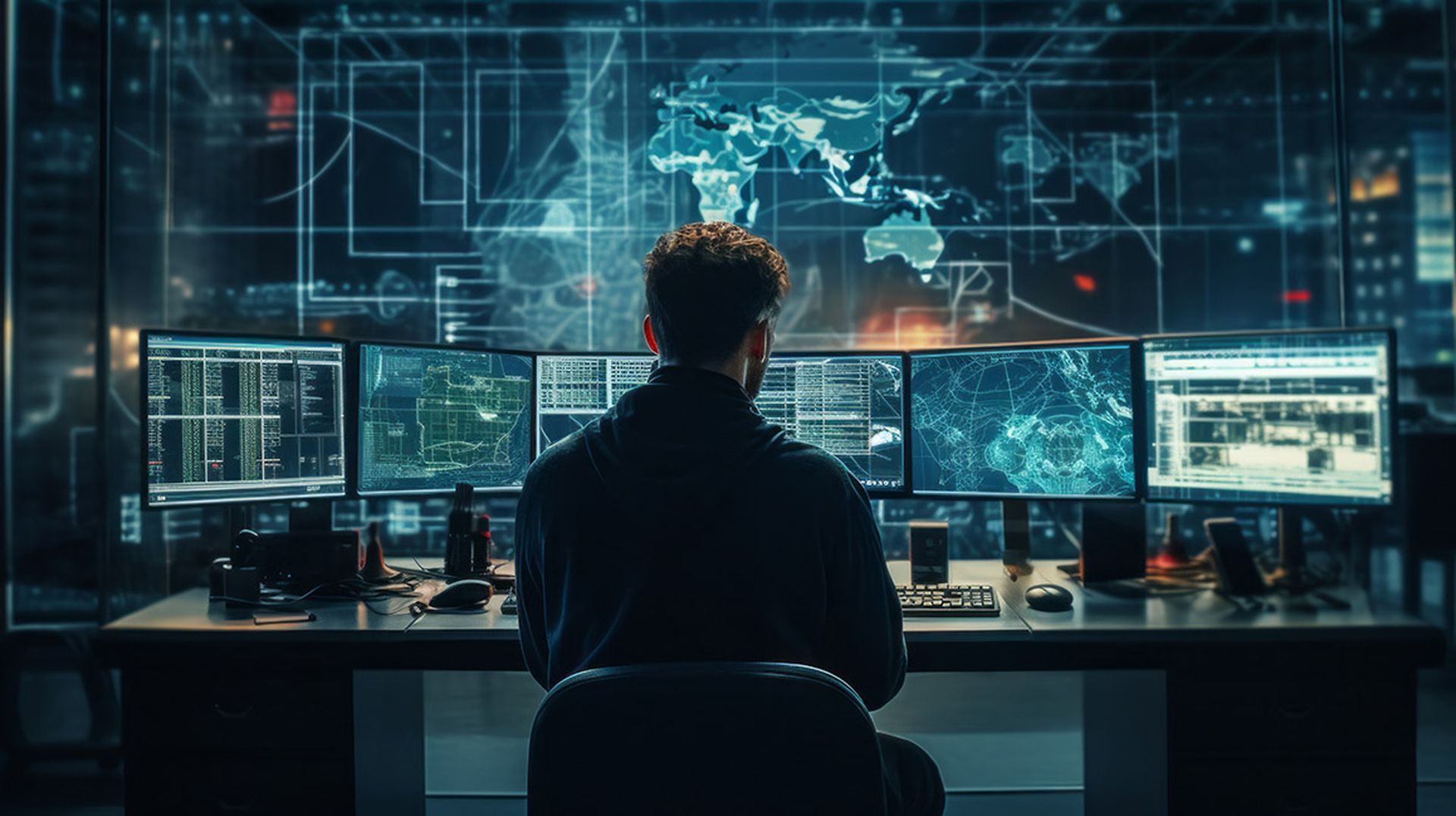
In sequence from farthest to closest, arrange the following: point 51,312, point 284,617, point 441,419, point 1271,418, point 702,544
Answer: point 51,312 → point 441,419 → point 1271,418 → point 284,617 → point 702,544

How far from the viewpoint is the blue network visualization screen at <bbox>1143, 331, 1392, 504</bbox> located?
180cm

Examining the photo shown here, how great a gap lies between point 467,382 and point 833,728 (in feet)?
5.00

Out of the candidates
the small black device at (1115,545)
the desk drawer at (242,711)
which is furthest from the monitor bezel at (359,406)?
the small black device at (1115,545)

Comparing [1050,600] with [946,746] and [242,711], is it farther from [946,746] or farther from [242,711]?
[242,711]

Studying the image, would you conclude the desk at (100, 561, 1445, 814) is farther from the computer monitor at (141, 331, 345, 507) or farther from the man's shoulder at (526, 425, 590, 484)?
the man's shoulder at (526, 425, 590, 484)

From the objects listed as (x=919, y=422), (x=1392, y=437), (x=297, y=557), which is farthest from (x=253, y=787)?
(x=1392, y=437)

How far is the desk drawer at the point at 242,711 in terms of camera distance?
5.46 ft

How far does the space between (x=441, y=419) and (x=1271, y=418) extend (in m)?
1.95

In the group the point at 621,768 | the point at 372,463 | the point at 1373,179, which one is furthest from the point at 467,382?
the point at 1373,179

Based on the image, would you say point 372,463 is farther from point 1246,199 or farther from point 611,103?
point 1246,199

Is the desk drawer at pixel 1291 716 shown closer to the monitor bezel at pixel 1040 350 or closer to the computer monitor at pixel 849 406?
the monitor bezel at pixel 1040 350

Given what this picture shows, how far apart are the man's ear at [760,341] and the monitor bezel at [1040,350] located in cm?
97

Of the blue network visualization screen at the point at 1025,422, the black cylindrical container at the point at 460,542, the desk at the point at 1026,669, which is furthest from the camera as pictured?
the black cylindrical container at the point at 460,542

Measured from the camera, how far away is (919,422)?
6.90 ft
